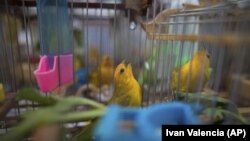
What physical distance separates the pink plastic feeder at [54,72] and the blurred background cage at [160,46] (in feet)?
0.10

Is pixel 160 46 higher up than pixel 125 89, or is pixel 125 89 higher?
pixel 160 46

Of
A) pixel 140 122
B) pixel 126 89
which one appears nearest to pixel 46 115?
pixel 140 122

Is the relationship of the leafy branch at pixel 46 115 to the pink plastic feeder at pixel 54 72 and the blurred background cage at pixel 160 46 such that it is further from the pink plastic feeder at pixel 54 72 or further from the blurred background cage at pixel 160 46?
the pink plastic feeder at pixel 54 72

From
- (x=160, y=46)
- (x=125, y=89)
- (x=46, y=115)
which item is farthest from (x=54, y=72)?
(x=46, y=115)

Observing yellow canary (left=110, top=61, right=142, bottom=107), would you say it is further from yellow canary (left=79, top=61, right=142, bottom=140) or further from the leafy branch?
the leafy branch

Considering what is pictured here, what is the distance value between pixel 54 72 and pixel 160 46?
1.00 feet

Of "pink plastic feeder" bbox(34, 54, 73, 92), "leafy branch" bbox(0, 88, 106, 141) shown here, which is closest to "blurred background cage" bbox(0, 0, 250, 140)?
"pink plastic feeder" bbox(34, 54, 73, 92)

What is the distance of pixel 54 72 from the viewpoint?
2.12 feet

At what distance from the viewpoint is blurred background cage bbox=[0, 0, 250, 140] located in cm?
32

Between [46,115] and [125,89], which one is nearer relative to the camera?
[46,115]

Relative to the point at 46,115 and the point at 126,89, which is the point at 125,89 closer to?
the point at 126,89

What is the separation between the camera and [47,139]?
0.22 m

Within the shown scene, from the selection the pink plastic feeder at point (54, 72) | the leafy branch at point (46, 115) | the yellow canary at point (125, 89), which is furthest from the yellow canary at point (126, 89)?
the leafy branch at point (46, 115)

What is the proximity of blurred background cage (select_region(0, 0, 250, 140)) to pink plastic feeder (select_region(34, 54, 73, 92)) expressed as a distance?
31 millimetres
